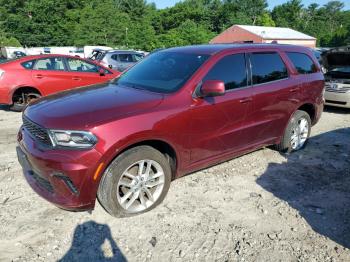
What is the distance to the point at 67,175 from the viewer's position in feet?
10.5

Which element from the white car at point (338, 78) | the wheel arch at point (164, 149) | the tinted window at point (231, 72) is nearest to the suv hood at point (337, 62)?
the white car at point (338, 78)

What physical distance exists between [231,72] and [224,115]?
0.61m

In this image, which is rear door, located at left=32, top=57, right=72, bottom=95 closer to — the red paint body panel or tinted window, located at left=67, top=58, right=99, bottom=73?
the red paint body panel

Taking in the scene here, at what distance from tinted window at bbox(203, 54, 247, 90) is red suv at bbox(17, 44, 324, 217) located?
0.01 meters

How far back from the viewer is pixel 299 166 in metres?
5.31

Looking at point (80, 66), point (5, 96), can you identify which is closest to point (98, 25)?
point (80, 66)

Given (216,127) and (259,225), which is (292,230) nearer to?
(259,225)

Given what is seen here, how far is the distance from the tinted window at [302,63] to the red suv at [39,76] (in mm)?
5032

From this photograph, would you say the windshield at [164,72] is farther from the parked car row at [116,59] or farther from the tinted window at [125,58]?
the tinted window at [125,58]

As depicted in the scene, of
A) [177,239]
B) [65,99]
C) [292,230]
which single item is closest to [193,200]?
[177,239]

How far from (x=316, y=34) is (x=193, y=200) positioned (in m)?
99.8

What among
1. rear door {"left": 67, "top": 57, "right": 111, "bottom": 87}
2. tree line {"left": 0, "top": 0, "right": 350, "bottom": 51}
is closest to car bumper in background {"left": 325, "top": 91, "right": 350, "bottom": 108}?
rear door {"left": 67, "top": 57, "right": 111, "bottom": 87}

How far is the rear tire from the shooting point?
219 inches

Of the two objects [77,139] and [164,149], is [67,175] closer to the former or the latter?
[77,139]
